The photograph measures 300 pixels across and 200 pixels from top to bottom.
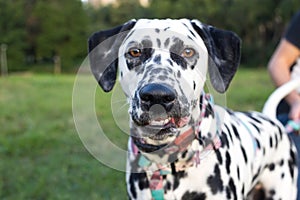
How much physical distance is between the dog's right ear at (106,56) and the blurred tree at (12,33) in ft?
117

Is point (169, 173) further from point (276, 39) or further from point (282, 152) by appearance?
point (276, 39)

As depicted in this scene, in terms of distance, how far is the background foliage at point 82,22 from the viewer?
3775cm

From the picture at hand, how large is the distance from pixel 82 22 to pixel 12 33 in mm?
6254

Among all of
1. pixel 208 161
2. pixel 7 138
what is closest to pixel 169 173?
pixel 208 161

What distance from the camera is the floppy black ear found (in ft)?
8.20

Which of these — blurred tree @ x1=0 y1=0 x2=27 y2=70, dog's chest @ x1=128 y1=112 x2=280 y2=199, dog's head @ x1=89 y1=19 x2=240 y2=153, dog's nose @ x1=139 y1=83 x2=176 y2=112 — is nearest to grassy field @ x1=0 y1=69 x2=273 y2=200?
dog's head @ x1=89 y1=19 x2=240 y2=153

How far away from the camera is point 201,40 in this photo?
2453mm

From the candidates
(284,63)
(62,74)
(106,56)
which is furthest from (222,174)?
(62,74)

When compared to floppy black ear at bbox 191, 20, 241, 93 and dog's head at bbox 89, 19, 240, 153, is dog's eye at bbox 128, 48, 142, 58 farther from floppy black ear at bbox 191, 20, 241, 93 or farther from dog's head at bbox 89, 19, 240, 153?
floppy black ear at bbox 191, 20, 241, 93

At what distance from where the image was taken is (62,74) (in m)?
35.0

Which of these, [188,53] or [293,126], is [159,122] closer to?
[188,53]

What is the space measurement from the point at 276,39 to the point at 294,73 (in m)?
35.7

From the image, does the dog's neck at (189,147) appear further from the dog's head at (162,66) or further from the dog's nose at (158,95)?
the dog's nose at (158,95)

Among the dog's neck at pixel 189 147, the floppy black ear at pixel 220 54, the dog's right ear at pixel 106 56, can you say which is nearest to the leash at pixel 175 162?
the dog's neck at pixel 189 147
